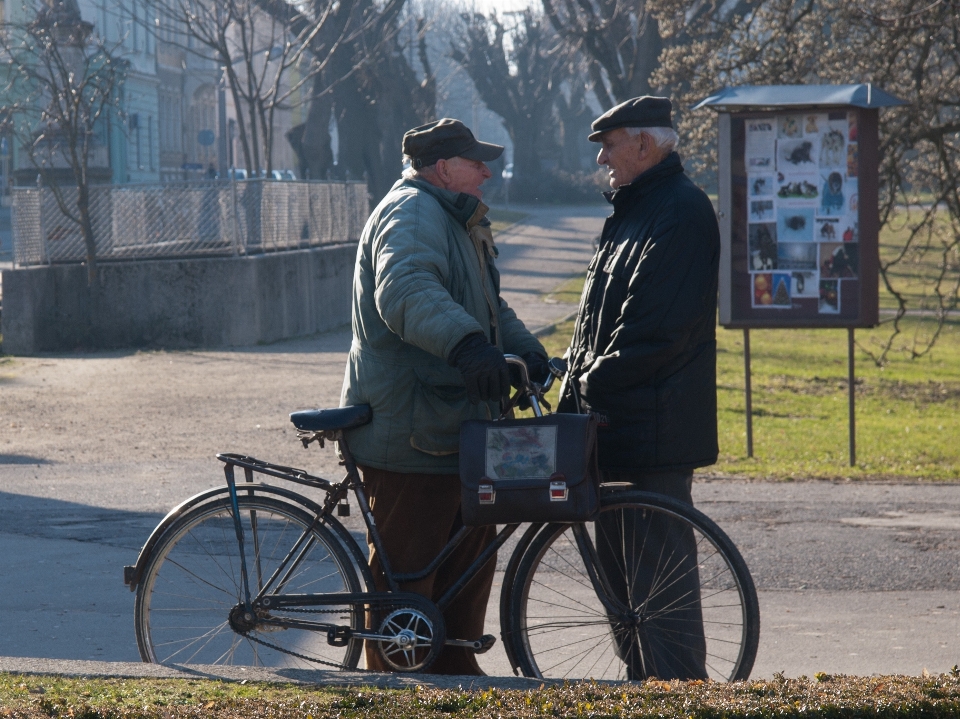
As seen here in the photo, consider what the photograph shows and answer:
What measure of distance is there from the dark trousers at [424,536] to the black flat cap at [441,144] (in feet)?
3.30

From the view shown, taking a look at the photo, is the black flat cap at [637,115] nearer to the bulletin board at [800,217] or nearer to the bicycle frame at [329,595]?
the bicycle frame at [329,595]

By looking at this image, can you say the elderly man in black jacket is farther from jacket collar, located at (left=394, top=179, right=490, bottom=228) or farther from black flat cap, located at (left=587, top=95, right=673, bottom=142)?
jacket collar, located at (left=394, top=179, right=490, bottom=228)

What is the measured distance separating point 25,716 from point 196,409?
779cm

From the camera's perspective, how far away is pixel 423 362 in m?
3.87

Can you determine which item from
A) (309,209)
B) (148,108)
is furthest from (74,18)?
(148,108)

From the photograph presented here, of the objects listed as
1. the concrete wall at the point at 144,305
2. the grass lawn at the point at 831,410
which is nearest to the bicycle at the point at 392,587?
the grass lawn at the point at 831,410

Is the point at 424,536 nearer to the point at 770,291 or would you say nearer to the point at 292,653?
the point at 292,653

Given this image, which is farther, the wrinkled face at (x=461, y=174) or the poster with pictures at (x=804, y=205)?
the poster with pictures at (x=804, y=205)

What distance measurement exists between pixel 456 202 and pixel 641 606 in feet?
4.53

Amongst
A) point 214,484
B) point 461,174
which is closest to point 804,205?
point 214,484

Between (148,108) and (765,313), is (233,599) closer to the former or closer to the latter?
(765,313)

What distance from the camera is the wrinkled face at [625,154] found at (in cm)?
406

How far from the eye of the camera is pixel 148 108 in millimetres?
49875

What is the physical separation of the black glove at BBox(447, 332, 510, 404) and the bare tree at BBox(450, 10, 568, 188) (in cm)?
5579
